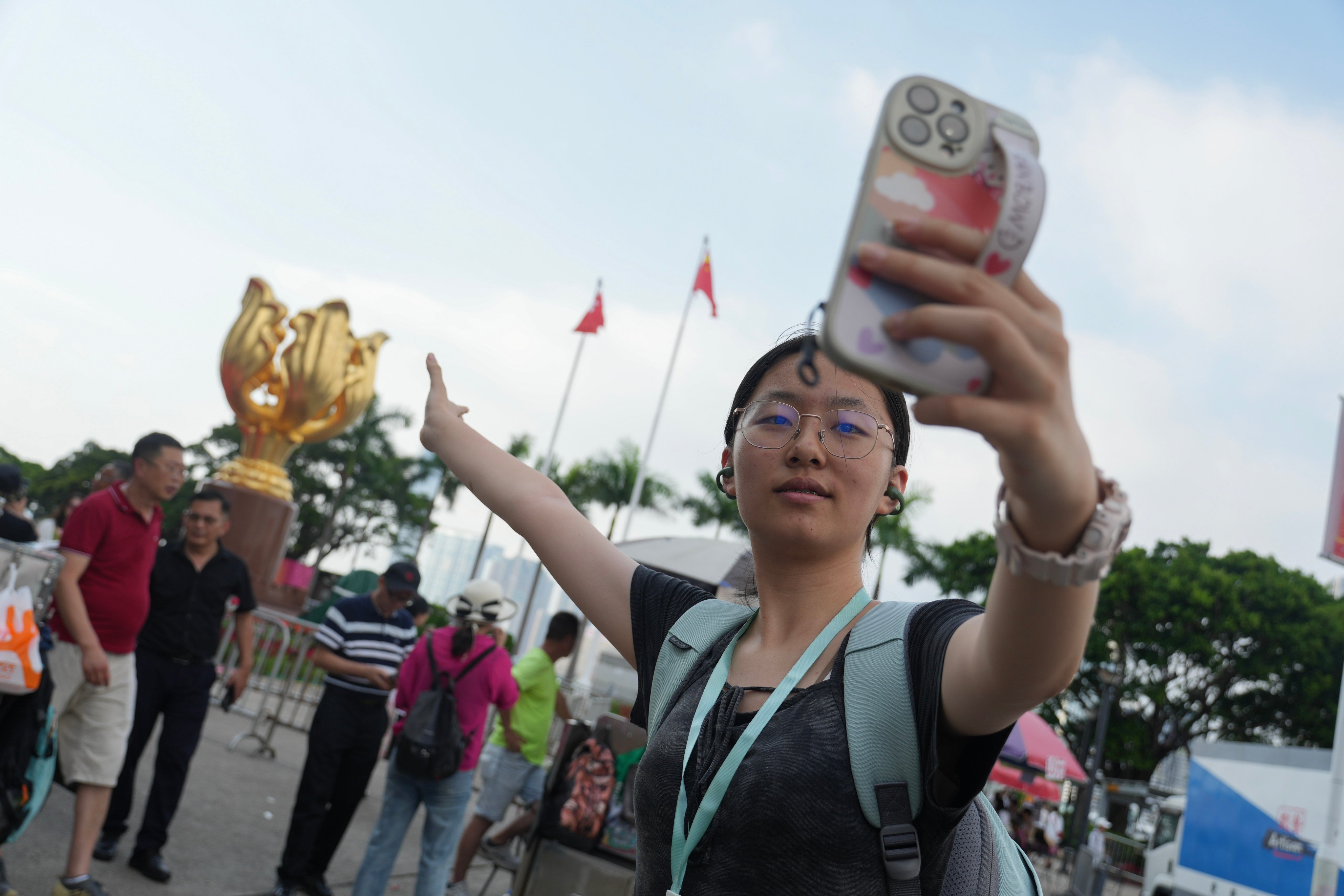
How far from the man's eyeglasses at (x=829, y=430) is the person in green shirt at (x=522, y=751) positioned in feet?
17.8

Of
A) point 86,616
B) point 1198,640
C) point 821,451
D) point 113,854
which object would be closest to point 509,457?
point 821,451

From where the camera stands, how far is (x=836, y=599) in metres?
1.41

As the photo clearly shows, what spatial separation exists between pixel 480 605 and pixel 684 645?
490 cm

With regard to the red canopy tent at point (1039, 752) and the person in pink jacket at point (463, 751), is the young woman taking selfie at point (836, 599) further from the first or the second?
the red canopy tent at point (1039, 752)

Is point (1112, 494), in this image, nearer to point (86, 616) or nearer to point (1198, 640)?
point (86, 616)

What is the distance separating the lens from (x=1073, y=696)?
113ft

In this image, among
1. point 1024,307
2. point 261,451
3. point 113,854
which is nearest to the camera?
point 1024,307

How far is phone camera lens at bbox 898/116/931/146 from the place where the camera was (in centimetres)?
78

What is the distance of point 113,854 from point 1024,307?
606cm

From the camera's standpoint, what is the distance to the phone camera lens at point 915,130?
783 millimetres

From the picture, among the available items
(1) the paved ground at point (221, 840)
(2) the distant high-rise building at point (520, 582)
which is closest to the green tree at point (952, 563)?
(1) the paved ground at point (221, 840)

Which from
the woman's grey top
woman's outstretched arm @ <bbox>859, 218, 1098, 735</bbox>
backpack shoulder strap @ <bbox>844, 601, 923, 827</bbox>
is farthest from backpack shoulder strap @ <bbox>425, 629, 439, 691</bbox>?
woman's outstretched arm @ <bbox>859, 218, 1098, 735</bbox>

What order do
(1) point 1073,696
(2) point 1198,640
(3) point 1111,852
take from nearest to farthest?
(3) point 1111,852, (2) point 1198,640, (1) point 1073,696

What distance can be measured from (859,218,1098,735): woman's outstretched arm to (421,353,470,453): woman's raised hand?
Result: 131 centimetres
